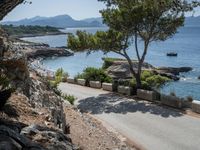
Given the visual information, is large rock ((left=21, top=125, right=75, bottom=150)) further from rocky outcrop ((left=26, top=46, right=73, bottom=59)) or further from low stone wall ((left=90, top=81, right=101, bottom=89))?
rocky outcrop ((left=26, top=46, right=73, bottom=59))

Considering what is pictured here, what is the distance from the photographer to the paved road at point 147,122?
1678 cm

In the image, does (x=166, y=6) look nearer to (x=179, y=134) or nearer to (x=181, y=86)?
(x=179, y=134)

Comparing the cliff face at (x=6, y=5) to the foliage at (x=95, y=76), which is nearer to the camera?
the cliff face at (x=6, y=5)

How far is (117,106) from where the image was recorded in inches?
1017

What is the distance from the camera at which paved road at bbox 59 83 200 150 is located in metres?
16.8

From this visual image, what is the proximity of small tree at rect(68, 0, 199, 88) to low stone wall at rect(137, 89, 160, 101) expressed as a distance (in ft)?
6.49

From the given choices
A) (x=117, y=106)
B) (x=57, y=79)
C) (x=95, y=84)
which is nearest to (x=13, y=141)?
(x=57, y=79)

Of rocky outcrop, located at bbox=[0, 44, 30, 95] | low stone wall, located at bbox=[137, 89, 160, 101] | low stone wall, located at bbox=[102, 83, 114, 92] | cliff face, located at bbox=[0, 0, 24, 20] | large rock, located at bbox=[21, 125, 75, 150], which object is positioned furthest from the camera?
low stone wall, located at bbox=[102, 83, 114, 92]

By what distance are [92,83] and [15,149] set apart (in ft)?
98.5

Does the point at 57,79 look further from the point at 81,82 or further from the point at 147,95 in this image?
the point at 81,82

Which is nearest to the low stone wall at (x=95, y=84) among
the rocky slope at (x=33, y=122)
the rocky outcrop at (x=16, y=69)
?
the rocky slope at (x=33, y=122)

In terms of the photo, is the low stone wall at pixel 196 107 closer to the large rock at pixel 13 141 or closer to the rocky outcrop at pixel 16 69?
the rocky outcrop at pixel 16 69

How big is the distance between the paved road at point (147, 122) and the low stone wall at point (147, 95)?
97 cm

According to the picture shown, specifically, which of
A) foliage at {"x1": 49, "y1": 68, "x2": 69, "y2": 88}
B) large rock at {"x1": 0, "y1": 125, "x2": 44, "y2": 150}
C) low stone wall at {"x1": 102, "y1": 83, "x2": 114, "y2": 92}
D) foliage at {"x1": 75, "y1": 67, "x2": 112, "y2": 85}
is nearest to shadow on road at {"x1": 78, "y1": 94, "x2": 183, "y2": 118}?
foliage at {"x1": 49, "y1": 68, "x2": 69, "y2": 88}
